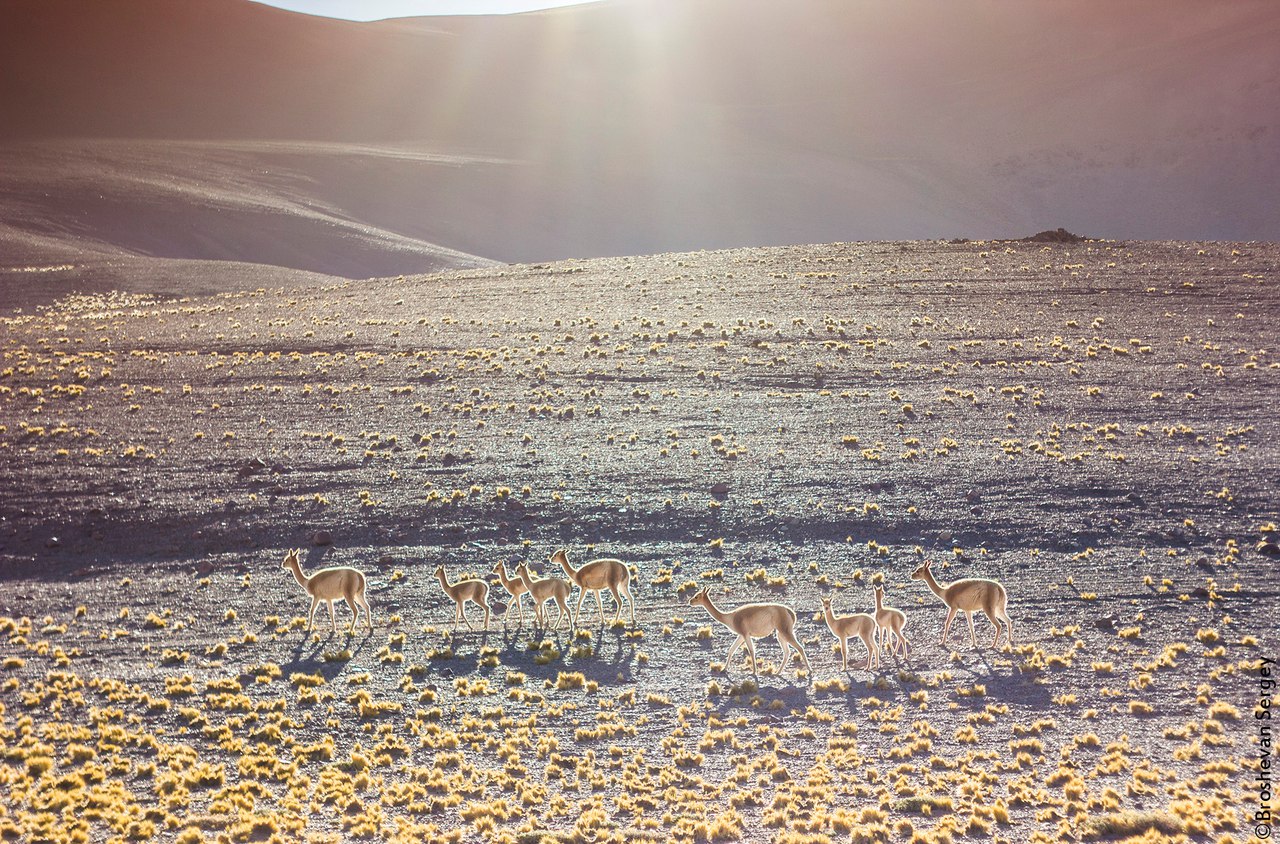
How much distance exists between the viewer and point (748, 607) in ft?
45.3

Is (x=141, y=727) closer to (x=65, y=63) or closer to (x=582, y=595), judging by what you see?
(x=582, y=595)

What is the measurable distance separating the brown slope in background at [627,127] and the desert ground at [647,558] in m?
49.6

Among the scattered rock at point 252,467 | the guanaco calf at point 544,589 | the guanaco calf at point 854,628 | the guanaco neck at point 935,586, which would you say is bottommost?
the guanaco calf at point 854,628

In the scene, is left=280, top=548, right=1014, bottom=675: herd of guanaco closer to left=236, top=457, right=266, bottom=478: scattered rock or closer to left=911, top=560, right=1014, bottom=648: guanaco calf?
left=911, top=560, right=1014, bottom=648: guanaco calf

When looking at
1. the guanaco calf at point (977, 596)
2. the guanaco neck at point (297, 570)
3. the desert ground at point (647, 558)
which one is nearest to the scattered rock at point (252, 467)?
the desert ground at point (647, 558)

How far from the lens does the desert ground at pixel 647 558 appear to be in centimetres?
1110

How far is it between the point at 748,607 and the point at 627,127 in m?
126

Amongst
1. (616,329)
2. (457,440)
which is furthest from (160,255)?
(457,440)

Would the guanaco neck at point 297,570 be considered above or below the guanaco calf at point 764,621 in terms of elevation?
above

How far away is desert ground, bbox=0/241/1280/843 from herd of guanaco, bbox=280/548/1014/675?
1.12 ft

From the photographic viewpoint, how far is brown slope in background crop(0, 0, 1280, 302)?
97688 mm

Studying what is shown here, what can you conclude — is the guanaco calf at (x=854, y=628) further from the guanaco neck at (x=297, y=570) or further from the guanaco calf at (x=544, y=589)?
the guanaco neck at (x=297, y=570)

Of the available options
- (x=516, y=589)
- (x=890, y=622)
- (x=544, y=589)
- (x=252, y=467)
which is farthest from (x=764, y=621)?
(x=252, y=467)

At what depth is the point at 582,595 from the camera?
16.6 m
